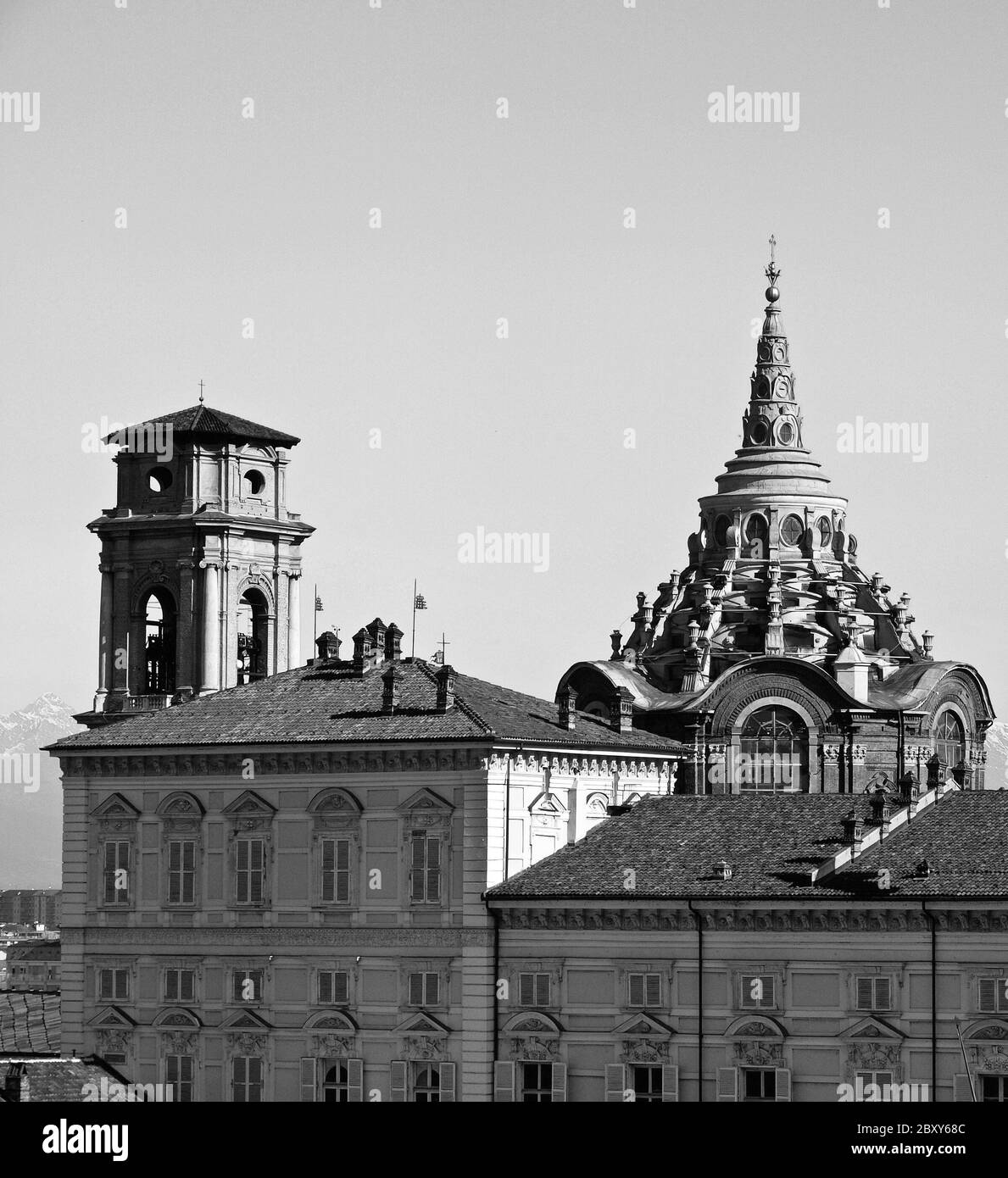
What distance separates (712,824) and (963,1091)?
31.2 ft

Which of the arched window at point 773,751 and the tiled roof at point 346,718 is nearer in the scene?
the tiled roof at point 346,718

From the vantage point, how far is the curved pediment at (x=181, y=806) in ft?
238

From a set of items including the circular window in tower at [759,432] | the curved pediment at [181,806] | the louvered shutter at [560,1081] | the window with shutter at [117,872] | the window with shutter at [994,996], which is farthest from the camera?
the circular window in tower at [759,432]

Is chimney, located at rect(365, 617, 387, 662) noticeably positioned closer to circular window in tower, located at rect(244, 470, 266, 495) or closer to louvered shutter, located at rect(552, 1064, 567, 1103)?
louvered shutter, located at rect(552, 1064, 567, 1103)

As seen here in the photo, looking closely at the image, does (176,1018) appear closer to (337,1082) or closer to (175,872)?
(175,872)

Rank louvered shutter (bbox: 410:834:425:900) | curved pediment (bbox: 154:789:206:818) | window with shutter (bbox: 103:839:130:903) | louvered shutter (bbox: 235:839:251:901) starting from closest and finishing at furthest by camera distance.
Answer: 1. louvered shutter (bbox: 410:834:425:900)
2. louvered shutter (bbox: 235:839:251:901)
3. curved pediment (bbox: 154:789:206:818)
4. window with shutter (bbox: 103:839:130:903)

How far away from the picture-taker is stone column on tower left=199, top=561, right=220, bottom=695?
320ft

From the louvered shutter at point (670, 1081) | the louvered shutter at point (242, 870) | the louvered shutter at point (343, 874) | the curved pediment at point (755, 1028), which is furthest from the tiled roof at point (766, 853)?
the louvered shutter at point (242, 870)

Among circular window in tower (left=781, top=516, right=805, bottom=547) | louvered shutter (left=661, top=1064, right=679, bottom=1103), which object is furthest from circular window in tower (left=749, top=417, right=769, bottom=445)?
louvered shutter (left=661, top=1064, right=679, bottom=1103)

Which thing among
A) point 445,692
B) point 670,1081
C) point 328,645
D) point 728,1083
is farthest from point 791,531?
point 728,1083

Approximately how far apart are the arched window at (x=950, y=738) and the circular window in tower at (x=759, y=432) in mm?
14674

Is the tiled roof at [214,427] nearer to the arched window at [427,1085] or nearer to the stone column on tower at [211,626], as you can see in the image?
the stone column on tower at [211,626]

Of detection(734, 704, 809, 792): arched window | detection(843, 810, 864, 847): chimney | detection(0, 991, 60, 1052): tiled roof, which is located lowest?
detection(0, 991, 60, 1052): tiled roof

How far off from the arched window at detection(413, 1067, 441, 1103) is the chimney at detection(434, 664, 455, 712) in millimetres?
7692
